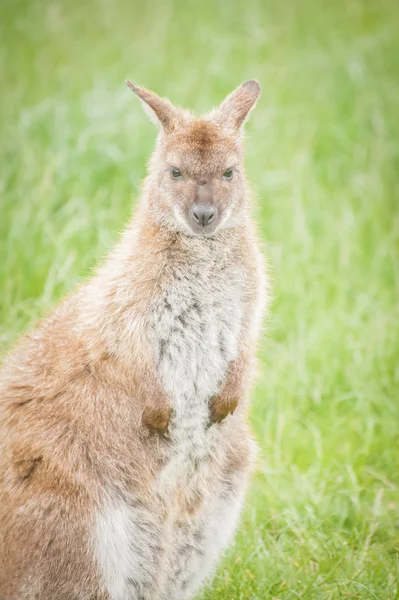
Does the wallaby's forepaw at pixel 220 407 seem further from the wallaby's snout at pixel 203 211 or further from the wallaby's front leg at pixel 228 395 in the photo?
the wallaby's snout at pixel 203 211

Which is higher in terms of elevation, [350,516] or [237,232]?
[237,232]

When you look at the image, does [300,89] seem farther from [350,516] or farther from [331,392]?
[350,516]

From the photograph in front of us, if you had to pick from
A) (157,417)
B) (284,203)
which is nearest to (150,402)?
(157,417)

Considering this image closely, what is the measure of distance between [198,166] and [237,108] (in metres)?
0.41

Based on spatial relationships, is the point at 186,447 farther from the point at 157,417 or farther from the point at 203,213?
the point at 203,213

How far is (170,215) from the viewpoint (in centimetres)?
414

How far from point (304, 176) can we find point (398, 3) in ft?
11.7

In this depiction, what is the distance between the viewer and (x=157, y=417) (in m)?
3.98

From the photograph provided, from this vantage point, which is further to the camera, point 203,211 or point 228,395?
point 228,395

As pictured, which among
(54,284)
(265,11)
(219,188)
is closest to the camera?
(219,188)

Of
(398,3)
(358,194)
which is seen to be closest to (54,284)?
(358,194)

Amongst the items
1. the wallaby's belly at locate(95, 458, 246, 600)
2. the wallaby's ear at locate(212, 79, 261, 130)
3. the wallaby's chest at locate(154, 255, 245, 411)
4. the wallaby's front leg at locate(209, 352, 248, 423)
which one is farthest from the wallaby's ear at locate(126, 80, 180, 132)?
the wallaby's belly at locate(95, 458, 246, 600)

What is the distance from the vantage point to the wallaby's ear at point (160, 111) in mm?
4172

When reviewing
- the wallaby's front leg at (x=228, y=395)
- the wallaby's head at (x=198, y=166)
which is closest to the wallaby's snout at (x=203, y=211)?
the wallaby's head at (x=198, y=166)
